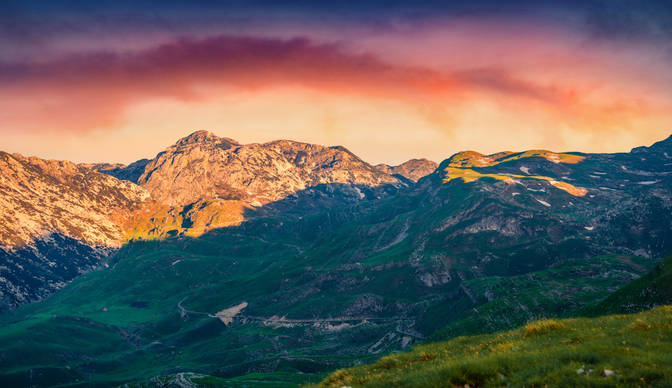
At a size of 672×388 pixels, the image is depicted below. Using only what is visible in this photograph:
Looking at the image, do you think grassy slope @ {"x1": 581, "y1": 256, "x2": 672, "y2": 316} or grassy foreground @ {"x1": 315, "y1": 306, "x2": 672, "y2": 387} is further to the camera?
grassy slope @ {"x1": 581, "y1": 256, "x2": 672, "y2": 316}

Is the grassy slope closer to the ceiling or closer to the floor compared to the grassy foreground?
closer to the floor

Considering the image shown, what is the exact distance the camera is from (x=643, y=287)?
72.2m

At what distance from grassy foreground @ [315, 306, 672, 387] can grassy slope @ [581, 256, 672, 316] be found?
43809 millimetres

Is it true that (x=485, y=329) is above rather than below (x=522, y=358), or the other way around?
below

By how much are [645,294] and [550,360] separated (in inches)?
2451

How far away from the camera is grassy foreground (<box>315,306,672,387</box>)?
1870 centimetres

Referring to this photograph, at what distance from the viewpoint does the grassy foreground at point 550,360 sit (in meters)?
18.7

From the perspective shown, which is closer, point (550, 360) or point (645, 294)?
point (550, 360)

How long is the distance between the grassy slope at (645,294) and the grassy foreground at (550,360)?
43809 mm

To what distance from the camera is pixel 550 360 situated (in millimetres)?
Answer: 21484

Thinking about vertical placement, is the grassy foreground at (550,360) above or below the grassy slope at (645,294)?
above

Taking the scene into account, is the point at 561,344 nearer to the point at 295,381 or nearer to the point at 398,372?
the point at 398,372

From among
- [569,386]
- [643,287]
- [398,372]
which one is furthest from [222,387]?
[569,386]

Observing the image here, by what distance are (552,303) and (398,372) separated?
197130 mm
